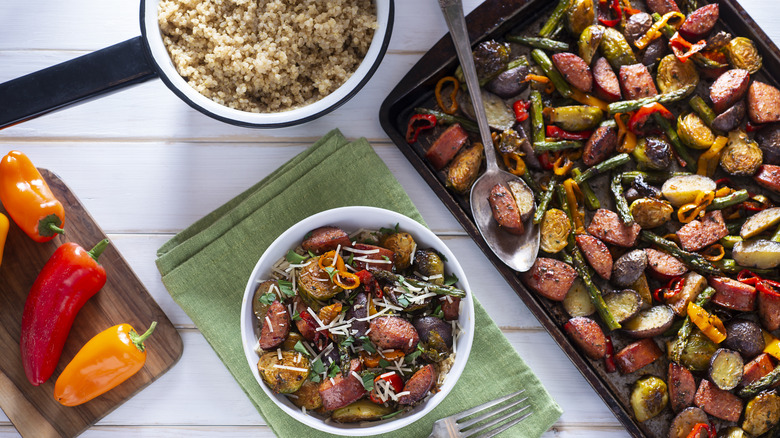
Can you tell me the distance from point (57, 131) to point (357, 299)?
1.58m

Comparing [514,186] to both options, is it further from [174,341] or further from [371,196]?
[174,341]

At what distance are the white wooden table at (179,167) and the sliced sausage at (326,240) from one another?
0.53 metres

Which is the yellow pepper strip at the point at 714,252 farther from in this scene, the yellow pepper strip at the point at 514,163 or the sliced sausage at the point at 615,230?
the yellow pepper strip at the point at 514,163

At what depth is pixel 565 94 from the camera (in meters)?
2.46

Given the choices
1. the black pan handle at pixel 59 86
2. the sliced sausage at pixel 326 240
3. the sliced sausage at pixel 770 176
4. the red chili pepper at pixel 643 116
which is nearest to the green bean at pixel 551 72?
the red chili pepper at pixel 643 116

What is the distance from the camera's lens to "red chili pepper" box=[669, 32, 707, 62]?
2434 mm

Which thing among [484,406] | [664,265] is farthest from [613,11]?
[484,406]

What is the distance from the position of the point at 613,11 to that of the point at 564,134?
0.58 meters

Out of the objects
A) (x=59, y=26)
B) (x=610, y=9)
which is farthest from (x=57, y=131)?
(x=610, y=9)

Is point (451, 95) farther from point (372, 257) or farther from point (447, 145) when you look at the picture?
point (372, 257)

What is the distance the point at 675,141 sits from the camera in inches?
97.0

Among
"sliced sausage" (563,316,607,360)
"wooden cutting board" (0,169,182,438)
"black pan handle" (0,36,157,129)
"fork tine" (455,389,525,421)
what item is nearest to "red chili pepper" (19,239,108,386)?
"wooden cutting board" (0,169,182,438)

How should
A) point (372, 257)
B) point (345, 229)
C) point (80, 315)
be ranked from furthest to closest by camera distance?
point (80, 315), point (345, 229), point (372, 257)

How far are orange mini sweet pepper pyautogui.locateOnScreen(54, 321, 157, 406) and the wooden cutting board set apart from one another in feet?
0.32
